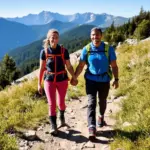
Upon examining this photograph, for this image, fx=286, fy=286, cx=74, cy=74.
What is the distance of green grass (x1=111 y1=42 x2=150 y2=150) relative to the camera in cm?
548

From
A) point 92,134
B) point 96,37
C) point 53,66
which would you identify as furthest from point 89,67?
point 92,134

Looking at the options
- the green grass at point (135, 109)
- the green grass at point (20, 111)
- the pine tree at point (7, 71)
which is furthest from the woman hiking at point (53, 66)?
the pine tree at point (7, 71)

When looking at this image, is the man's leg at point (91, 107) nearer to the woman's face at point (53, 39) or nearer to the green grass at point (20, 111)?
the woman's face at point (53, 39)

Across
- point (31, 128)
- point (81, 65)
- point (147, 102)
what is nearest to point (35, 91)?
point (31, 128)

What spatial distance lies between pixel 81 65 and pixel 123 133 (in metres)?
1.85

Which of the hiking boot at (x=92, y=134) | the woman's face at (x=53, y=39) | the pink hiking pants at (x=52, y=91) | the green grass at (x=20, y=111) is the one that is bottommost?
the hiking boot at (x=92, y=134)

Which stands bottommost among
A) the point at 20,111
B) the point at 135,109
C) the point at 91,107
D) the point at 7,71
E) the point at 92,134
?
the point at 7,71

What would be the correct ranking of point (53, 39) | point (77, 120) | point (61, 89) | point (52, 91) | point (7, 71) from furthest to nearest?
1. point (7, 71)
2. point (77, 120)
3. point (61, 89)
4. point (52, 91)
5. point (53, 39)

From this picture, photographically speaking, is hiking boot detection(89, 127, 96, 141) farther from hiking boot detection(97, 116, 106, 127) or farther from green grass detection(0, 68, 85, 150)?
green grass detection(0, 68, 85, 150)

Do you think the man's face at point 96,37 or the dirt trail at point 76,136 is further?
the man's face at point 96,37

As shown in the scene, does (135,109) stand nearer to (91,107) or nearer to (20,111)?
(91,107)

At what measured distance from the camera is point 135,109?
694 centimetres

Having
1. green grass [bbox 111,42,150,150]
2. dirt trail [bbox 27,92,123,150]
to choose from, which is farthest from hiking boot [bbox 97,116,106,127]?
green grass [bbox 111,42,150,150]

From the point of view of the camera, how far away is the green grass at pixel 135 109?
216 inches
